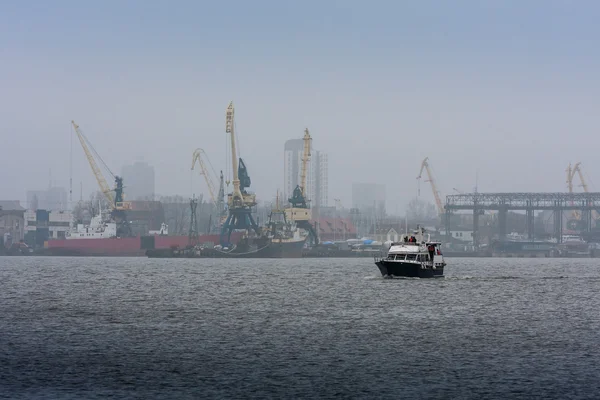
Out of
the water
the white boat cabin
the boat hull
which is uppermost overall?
the white boat cabin

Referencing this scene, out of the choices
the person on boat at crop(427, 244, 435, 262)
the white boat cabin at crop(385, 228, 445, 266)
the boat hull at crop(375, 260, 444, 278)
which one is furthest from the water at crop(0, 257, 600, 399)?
the person on boat at crop(427, 244, 435, 262)

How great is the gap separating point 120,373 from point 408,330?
68.3 ft

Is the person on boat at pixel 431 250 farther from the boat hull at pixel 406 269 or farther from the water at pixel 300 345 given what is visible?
the water at pixel 300 345

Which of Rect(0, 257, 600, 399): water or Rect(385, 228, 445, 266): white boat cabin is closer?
Rect(0, 257, 600, 399): water

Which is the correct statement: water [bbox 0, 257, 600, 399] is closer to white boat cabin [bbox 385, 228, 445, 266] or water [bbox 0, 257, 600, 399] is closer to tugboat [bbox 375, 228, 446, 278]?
tugboat [bbox 375, 228, 446, 278]

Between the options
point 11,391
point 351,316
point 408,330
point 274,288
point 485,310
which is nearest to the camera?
point 11,391

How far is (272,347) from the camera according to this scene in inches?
1810

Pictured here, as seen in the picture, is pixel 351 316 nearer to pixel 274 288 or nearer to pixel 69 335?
pixel 69 335

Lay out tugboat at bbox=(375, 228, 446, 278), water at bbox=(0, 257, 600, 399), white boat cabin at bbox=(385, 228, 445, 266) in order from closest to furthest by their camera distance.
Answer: water at bbox=(0, 257, 600, 399)
tugboat at bbox=(375, 228, 446, 278)
white boat cabin at bbox=(385, 228, 445, 266)

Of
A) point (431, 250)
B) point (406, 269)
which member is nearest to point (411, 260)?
point (406, 269)

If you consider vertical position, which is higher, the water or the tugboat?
the tugboat

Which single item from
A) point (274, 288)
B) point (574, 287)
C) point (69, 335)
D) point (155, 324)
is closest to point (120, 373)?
point (69, 335)

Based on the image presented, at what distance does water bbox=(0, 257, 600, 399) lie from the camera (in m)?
35.3

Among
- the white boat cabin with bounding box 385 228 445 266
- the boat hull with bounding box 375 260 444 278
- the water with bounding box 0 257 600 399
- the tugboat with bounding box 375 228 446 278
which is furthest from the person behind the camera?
the white boat cabin with bounding box 385 228 445 266
